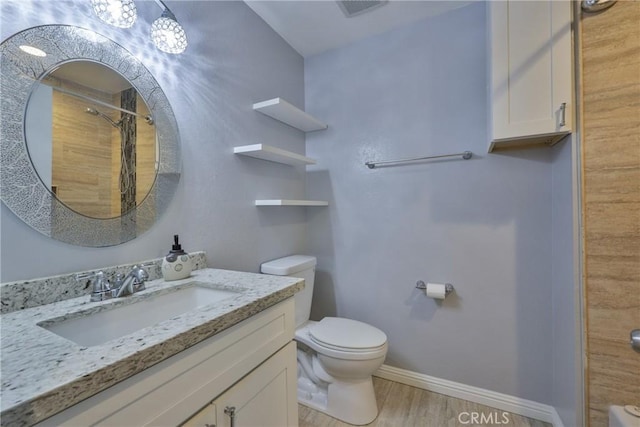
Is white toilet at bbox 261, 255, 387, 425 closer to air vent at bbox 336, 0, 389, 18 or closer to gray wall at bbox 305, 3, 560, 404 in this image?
gray wall at bbox 305, 3, 560, 404

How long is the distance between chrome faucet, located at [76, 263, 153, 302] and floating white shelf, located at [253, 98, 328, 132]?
1.12 meters

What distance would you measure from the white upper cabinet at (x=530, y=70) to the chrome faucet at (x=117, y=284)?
1.65m

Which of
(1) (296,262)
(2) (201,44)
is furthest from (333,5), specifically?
(1) (296,262)

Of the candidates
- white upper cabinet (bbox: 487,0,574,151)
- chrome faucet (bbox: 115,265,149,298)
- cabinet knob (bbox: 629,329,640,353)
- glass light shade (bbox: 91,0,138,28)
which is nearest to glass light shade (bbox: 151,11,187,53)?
glass light shade (bbox: 91,0,138,28)

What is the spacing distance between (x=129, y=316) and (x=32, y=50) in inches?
34.3

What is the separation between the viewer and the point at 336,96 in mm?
Answer: 2045

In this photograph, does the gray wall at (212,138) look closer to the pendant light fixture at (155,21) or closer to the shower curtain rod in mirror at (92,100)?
the pendant light fixture at (155,21)

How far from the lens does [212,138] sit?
1.41 meters

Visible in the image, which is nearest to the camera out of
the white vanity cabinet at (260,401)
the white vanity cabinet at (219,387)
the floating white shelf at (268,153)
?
the white vanity cabinet at (219,387)

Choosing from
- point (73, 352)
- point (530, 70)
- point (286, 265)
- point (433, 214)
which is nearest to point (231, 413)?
point (73, 352)

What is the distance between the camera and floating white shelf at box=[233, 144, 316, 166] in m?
1.50

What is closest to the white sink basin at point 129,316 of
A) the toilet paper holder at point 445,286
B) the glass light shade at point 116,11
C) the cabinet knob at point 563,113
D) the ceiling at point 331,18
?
the glass light shade at point 116,11

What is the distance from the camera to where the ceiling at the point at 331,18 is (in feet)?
5.36

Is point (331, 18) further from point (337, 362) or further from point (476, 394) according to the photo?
point (476, 394)
